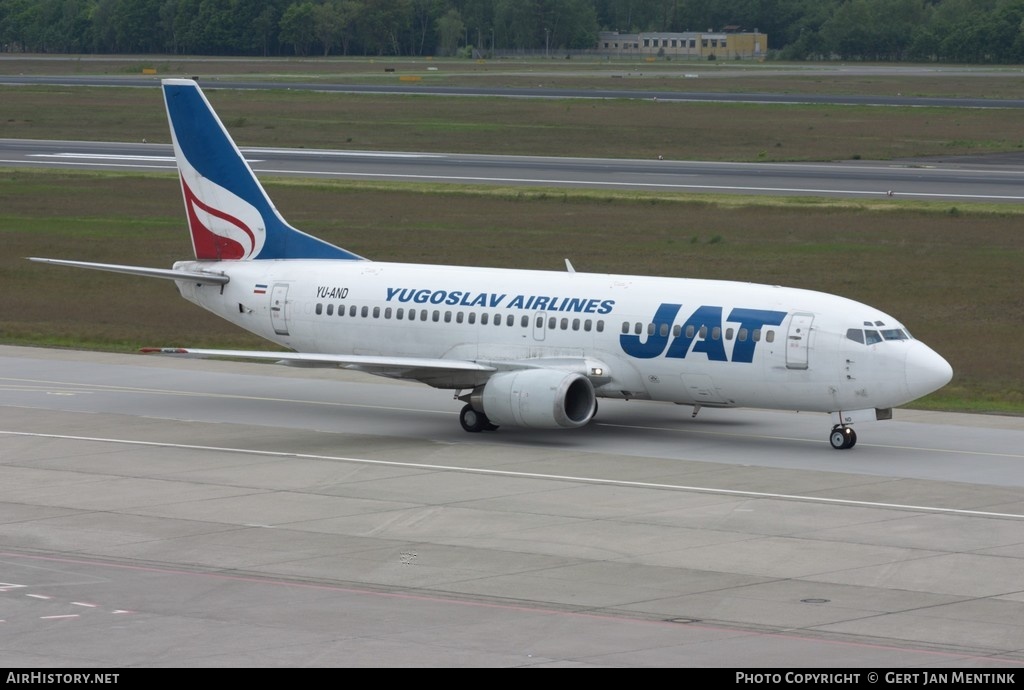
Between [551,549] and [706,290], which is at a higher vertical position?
[706,290]

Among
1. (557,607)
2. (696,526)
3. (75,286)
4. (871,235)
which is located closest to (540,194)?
(871,235)

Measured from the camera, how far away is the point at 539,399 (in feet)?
117

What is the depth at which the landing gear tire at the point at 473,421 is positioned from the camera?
123ft

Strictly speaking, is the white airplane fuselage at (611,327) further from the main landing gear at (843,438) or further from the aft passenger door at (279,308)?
the main landing gear at (843,438)

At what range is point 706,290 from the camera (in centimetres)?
3691

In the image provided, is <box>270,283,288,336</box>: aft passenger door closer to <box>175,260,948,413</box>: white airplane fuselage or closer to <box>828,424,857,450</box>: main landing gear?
<box>175,260,948,413</box>: white airplane fuselage

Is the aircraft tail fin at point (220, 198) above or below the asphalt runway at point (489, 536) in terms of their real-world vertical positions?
above

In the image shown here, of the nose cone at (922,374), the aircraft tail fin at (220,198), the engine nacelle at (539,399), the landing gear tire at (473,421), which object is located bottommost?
the landing gear tire at (473,421)

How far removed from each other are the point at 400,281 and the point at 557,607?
1911cm

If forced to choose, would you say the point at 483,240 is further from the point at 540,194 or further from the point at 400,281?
the point at 400,281

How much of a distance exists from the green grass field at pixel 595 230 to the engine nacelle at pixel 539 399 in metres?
11.2

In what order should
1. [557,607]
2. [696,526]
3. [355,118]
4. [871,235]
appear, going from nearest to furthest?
[557,607] → [696,526] → [871,235] → [355,118]

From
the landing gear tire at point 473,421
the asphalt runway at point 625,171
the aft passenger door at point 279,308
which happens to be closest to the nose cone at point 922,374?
the landing gear tire at point 473,421

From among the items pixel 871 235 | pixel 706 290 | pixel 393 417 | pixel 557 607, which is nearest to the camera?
pixel 557 607
